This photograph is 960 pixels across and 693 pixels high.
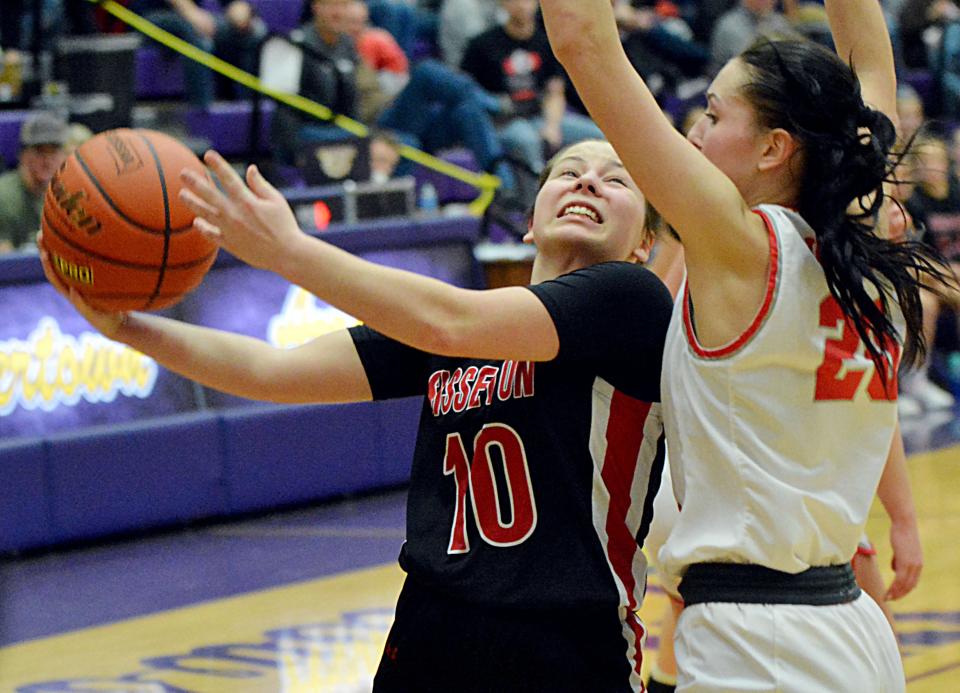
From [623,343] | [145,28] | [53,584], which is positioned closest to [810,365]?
[623,343]

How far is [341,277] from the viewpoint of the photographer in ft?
6.64

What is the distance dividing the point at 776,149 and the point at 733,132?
72 mm

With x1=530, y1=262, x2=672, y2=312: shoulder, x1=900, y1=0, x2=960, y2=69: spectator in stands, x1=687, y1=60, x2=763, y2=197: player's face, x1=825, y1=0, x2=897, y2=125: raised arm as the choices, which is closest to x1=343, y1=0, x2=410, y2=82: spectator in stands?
x1=900, y1=0, x2=960, y2=69: spectator in stands

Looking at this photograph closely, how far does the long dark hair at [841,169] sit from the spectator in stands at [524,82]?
27.7ft

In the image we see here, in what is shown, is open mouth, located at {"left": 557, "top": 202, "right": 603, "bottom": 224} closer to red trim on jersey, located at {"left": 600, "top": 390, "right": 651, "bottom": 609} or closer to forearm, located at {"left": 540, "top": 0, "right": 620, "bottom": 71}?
red trim on jersey, located at {"left": 600, "top": 390, "right": 651, "bottom": 609}

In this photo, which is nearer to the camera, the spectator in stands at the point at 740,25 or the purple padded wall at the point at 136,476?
the purple padded wall at the point at 136,476

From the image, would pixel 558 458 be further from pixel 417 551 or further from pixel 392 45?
pixel 392 45

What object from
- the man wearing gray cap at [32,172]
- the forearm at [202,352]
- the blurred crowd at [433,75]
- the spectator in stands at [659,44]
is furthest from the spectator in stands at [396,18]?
the forearm at [202,352]

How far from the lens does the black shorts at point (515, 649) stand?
2469 millimetres

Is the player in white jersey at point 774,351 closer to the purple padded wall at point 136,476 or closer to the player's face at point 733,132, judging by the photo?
the player's face at point 733,132

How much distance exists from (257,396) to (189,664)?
2.50 metres

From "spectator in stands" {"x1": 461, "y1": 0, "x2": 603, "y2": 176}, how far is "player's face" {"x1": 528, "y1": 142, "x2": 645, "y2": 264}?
8.13 metres

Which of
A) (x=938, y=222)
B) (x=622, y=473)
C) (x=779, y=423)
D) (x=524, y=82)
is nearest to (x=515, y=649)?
(x=622, y=473)

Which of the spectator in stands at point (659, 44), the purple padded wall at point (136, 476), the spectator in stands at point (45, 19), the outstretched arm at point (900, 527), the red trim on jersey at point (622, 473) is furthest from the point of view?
the spectator in stands at point (659, 44)
